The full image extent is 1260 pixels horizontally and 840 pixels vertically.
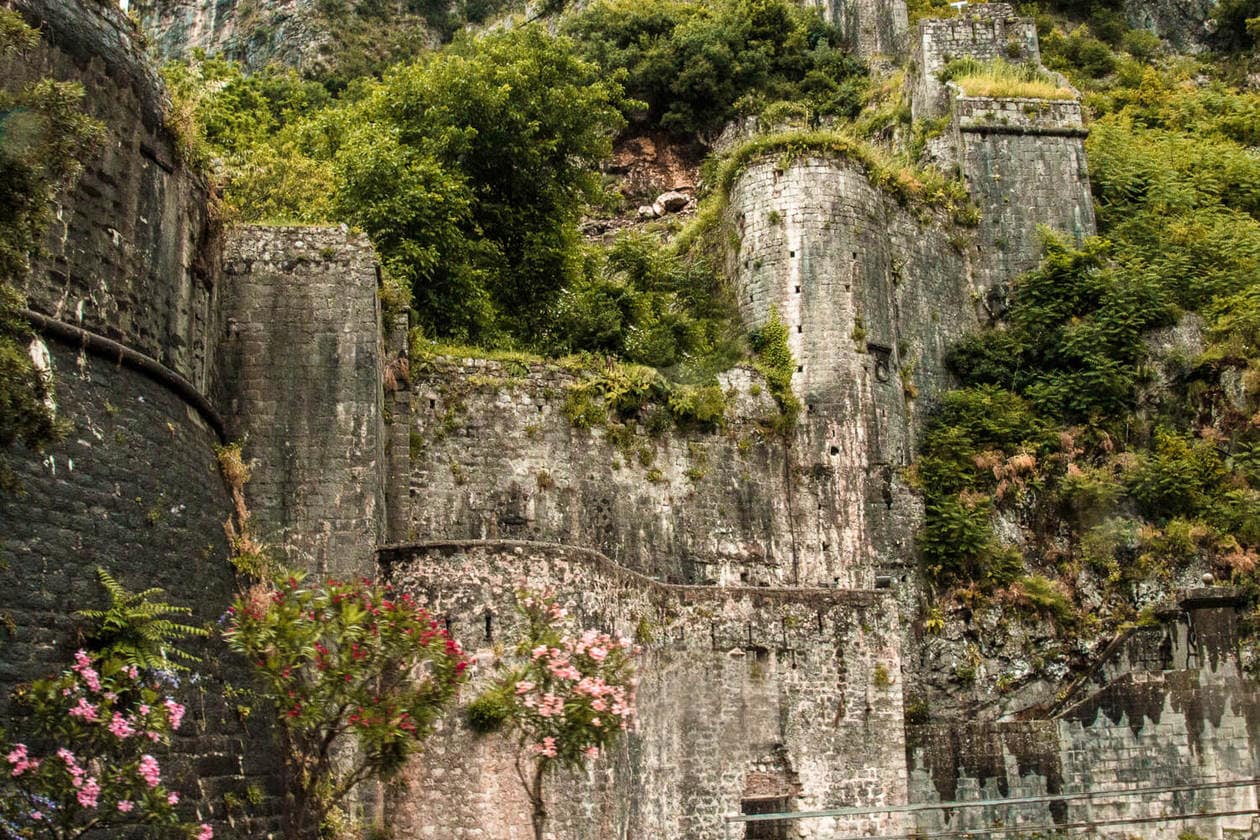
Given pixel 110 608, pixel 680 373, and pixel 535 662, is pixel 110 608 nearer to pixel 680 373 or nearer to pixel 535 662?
pixel 535 662

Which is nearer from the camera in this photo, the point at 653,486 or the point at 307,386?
the point at 307,386

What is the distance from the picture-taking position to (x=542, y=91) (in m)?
30.8

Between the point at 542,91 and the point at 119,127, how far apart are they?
15.1m

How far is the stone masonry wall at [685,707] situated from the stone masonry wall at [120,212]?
3874 mm

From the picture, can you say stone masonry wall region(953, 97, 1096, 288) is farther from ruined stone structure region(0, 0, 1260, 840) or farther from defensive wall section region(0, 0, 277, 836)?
defensive wall section region(0, 0, 277, 836)

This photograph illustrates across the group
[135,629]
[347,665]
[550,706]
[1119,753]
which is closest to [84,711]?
[347,665]

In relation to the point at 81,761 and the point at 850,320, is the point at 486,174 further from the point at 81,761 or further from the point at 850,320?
the point at 81,761

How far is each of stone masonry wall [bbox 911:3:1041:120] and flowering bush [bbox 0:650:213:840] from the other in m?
26.4

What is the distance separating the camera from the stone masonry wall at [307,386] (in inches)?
748

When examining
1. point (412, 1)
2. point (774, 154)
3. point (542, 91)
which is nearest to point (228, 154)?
point (542, 91)

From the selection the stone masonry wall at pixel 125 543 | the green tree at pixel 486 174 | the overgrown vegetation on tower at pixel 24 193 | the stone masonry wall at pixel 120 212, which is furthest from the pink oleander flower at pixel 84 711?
the green tree at pixel 486 174

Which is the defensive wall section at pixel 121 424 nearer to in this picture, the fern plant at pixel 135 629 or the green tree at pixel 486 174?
the fern plant at pixel 135 629

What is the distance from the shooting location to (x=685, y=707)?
67.1ft

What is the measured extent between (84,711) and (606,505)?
44.4ft
